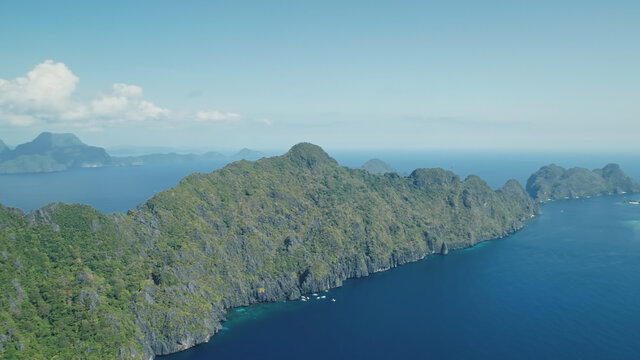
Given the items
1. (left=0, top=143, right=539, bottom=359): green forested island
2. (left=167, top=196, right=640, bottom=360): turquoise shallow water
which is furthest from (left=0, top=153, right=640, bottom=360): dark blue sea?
(left=0, top=143, right=539, bottom=359): green forested island

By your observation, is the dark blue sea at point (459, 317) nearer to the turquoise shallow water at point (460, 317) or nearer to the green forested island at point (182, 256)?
the turquoise shallow water at point (460, 317)

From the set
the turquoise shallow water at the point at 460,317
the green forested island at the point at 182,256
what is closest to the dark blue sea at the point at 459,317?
the turquoise shallow water at the point at 460,317

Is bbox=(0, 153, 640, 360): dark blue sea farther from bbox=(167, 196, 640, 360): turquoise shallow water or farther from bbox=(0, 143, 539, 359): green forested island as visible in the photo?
bbox=(0, 143, 539, 359): green forested island

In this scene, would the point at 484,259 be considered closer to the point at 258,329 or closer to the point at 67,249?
the point at 258,329

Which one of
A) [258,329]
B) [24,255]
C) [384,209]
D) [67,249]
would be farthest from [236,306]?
[384,209]

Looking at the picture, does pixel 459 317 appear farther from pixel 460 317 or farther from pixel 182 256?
pixel 182 256

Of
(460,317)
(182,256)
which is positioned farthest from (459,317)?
(182,256)
